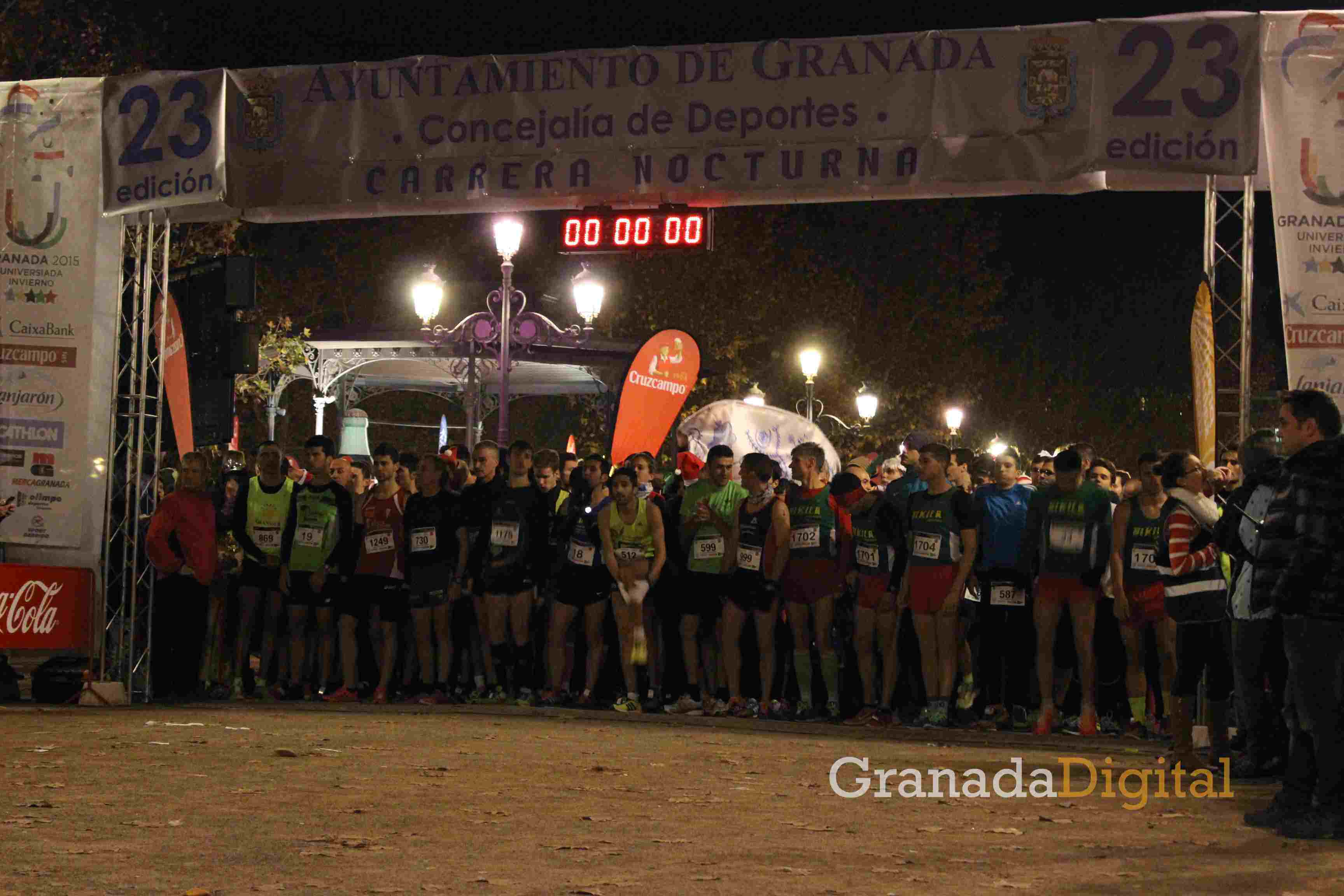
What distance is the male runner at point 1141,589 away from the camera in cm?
1197

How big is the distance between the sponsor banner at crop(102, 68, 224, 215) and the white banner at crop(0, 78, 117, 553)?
30 centimetres

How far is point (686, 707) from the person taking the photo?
1351 cm

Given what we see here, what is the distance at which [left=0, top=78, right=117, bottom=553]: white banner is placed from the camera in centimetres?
1383

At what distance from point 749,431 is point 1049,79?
7009 millimetres

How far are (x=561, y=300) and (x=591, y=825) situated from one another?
31.5 m

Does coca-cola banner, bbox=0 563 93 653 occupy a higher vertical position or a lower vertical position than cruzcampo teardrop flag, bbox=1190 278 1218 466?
lower

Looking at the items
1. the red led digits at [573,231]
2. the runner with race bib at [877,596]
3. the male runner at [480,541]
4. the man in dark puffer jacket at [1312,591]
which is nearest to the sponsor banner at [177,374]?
the male runner at [480,541]

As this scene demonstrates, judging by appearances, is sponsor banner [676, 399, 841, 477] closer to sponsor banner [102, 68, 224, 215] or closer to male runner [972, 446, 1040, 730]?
male runner [972, 446, 1040, 730]

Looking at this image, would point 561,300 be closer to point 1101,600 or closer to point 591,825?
point 1101,600

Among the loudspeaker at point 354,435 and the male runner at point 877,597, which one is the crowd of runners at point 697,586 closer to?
the male runner at point 877,597

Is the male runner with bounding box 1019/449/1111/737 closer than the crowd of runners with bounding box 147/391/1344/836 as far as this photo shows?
Yes

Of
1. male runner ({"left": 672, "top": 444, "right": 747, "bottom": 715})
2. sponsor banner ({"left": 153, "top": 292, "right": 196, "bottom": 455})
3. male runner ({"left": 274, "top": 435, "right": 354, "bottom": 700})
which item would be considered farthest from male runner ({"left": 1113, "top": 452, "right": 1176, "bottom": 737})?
sponsor banner ({"left": 153, "top": 292, "right": 196, "bottom": 455})

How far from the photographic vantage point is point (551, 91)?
13.2 metres

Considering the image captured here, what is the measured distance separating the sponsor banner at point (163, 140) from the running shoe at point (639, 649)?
477 cm
